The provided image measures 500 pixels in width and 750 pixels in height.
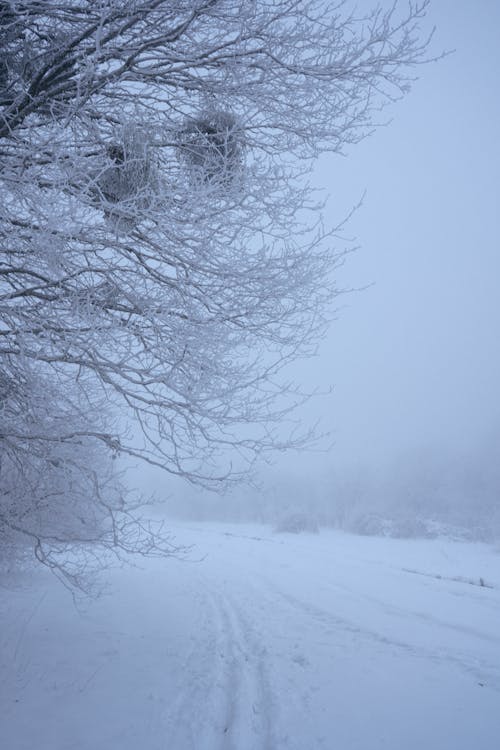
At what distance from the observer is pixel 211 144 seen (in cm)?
322

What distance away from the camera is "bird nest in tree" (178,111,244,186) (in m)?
3.30

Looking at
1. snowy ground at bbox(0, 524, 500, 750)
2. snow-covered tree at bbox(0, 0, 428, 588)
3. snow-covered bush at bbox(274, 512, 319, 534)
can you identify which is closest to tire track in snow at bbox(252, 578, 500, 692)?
snowy ground at bbox(0, 524, 500, 750)

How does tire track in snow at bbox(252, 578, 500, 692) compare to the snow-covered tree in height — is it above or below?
below

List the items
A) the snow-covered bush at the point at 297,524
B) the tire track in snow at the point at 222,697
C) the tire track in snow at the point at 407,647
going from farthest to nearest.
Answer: the snow-covered bush at the point at 297,524
the tire track in snow at the point at 407,647
the tire track in snow at the point at 222,697

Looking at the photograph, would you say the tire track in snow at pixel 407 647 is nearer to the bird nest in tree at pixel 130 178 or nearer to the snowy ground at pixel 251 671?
the snowy ground at pixel 251 671

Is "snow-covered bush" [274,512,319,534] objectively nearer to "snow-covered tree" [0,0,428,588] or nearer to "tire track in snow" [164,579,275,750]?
"tire track in snow" [164,579,275,750]

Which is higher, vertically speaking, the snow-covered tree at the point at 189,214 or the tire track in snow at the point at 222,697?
the snow-covered tree at the point at 189,214

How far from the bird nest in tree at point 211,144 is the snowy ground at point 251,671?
14.4 feet

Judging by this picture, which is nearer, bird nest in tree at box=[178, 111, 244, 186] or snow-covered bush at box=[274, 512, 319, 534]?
bird nest in tree at box=[178, 111, 244, 186]

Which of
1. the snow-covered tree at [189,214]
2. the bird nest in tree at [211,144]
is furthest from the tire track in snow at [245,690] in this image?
the bird nest in tree at [211,144]

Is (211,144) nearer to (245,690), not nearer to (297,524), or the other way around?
(245,690)

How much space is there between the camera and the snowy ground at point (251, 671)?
133 inches

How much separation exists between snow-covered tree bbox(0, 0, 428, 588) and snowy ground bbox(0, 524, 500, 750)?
6.41 ft

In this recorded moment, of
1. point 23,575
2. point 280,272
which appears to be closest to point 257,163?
point 280,272
